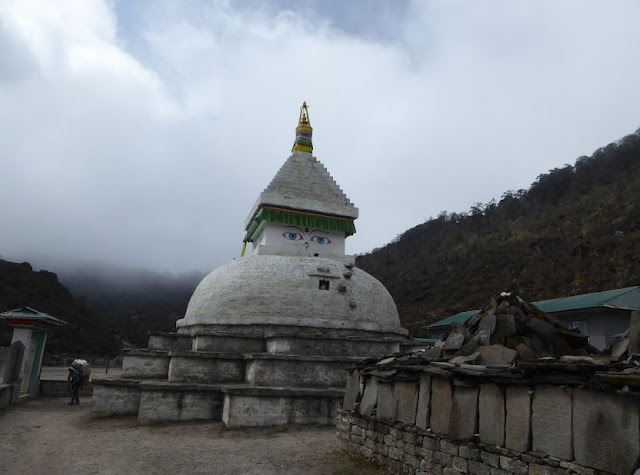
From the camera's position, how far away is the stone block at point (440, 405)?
5.34m

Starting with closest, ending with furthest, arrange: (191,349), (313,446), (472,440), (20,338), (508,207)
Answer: (472,440) → (313,446) → (191,349) → (20,338) → (508,207)

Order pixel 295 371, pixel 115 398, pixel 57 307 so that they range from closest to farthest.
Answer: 1. pixel 295 371
2. pixel 115 398
3. pixel 57 307

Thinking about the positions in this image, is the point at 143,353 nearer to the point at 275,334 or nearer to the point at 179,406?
the point at 179,406

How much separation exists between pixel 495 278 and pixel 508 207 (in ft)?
65.2

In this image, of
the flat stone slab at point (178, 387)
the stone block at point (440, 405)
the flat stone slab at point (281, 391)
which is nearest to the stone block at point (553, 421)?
the stone block at point (440, 405)

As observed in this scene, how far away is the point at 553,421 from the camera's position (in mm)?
4328

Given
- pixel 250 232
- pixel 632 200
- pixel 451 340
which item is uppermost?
pixel 632 200

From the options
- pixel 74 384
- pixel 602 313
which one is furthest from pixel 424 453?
pixel 602 313

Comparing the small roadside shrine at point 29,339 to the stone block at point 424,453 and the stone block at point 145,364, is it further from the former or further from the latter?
Result: the stone block at point 424,453

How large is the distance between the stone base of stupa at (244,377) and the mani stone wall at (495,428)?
268 centimetres

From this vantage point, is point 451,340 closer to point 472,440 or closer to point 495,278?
point 472,440

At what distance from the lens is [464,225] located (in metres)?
61.4

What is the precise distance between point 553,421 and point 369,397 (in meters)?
3.05

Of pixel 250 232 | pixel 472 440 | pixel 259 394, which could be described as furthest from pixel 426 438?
pixel 250 232
